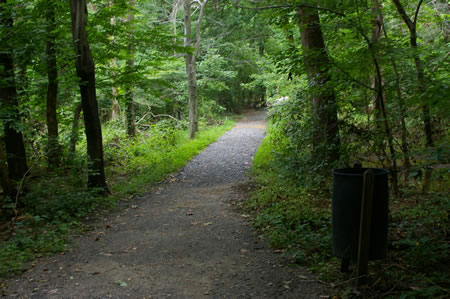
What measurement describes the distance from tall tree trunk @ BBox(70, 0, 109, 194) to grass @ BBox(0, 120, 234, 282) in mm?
369

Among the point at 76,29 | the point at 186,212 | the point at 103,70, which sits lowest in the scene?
the point at 186,212

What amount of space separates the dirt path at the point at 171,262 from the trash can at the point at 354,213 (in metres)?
0.57

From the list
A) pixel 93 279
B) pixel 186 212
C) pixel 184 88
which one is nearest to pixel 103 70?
pixel 186 212

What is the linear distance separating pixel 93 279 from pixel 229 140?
1612 cm

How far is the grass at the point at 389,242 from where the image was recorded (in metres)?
3.48

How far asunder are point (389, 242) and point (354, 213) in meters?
1.29

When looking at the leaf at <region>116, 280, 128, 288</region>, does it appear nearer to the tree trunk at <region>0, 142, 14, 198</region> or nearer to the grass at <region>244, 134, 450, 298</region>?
the grass at <region>244, 134, 450, 298</region>

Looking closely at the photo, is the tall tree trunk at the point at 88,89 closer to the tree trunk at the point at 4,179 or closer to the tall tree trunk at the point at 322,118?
the tree trunk at the point at 4,179

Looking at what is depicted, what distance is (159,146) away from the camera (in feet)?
54.7

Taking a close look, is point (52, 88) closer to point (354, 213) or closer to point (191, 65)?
point (191, 65)

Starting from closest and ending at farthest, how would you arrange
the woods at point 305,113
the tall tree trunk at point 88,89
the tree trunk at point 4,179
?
1. the woods at point 305,113
2. the tree trunk at point 4,179
3. the tall tree trunk at point 88,89

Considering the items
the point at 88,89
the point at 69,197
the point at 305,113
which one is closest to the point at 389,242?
the point at 305,113

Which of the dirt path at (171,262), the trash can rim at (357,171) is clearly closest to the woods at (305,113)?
the trash can rim at (357,171)

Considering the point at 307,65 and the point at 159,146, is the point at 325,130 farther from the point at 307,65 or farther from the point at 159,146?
the point at 159,146
